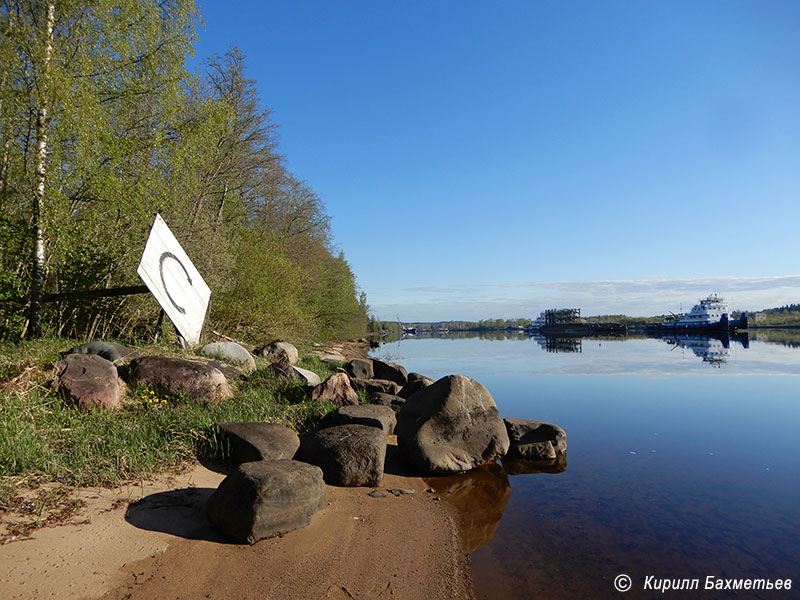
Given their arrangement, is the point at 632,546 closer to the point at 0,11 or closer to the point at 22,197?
the point at 22,197

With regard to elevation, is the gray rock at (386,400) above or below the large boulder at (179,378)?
below

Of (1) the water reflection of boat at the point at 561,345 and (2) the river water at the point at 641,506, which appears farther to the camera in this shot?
(1) the water reflection of boat at the point at 561,345

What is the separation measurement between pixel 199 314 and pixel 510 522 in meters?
7.94

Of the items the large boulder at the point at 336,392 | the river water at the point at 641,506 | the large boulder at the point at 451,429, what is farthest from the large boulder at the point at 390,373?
the large boulder at the point at 451,429

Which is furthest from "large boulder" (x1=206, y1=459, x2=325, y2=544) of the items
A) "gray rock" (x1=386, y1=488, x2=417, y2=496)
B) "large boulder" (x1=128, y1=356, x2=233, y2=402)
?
"large boulder" (x1=128, y1=356, x2=233, y2=402)

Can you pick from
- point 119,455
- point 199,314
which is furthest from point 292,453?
point 199,314

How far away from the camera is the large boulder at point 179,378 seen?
28.8 ft

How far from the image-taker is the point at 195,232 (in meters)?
15.5

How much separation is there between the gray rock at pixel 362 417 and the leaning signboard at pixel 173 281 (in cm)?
337

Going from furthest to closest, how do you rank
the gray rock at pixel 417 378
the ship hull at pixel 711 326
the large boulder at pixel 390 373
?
1. the ship hull at pixel 711 326
2. the large boulder at pixel 390 373
3. the gray rock at pixel 417 378

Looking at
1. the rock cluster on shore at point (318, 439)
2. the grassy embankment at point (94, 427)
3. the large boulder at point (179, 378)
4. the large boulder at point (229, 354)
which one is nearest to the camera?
the rock cluster on shore at point (318, 439)

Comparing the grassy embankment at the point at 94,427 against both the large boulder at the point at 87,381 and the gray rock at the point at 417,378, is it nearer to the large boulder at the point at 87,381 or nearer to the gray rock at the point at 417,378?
the large boulder at the point at 87,381

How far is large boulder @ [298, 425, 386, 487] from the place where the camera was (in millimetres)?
7227

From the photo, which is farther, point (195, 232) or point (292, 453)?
point (195, 232)
